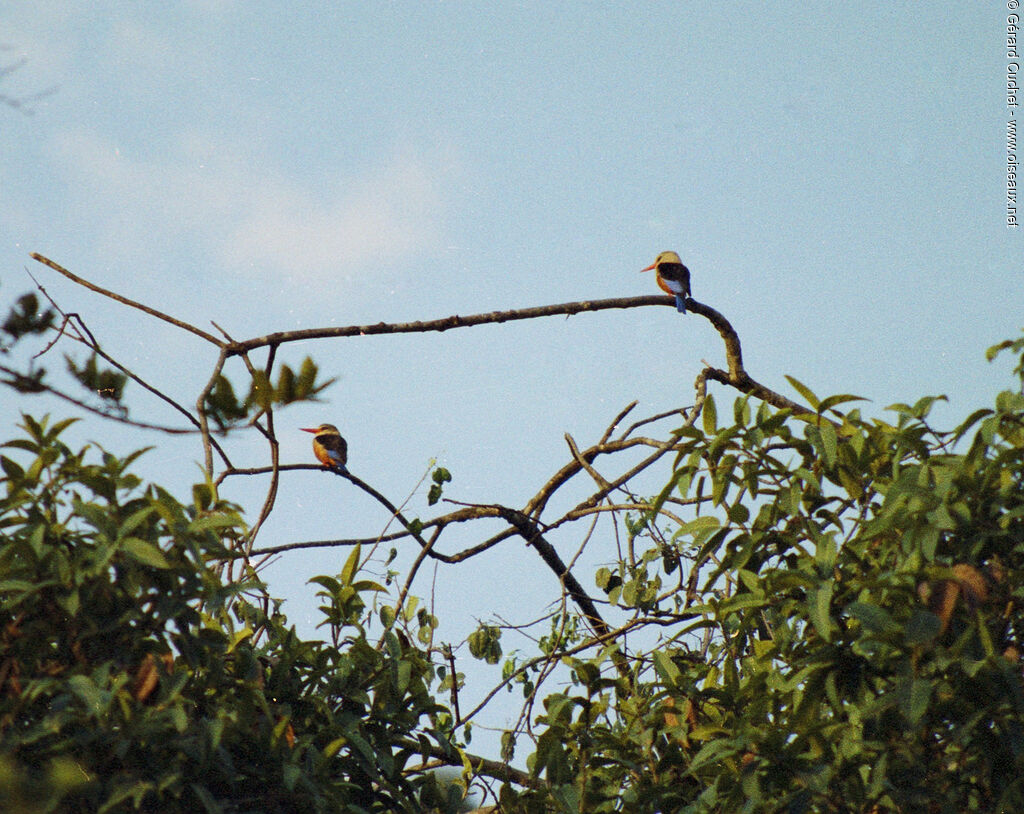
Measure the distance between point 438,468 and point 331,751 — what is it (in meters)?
1.70

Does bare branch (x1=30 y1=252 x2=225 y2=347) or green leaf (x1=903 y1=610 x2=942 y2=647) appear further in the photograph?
bare branch (x1=30 y1=252 x2=225 y2=347)

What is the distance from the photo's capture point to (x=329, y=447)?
6008 mm

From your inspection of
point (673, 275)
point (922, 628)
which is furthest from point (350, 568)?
point (673, 275)

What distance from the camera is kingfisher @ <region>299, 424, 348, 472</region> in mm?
5961

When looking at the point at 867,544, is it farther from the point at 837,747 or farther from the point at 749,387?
the point at 749,387

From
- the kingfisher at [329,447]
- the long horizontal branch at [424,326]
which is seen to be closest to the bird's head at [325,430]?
the kingfisher at [329,447]

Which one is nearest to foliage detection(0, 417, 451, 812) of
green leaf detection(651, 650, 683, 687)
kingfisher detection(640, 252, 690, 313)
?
green leaf detection(651, 650, 683, 687)

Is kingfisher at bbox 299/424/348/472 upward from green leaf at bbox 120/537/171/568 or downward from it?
upward

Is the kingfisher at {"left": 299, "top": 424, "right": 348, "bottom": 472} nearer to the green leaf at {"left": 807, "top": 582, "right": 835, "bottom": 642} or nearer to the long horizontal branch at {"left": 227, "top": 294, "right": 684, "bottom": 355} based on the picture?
the long horizontal branch at {"left": 227, "top": 294, "right": 684, "bottom": 355}

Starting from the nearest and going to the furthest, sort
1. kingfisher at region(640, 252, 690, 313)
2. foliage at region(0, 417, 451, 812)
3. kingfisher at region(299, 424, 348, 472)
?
foliage at region(0, 417, 451, 812) < kingfisher at region(640, 252, 690, 313) < kingfisher at region(299, 424, 348, 472)

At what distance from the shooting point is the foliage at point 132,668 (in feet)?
4.40

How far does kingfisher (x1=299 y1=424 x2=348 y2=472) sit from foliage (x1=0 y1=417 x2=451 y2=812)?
4258mm

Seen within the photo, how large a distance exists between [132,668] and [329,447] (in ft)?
15.1

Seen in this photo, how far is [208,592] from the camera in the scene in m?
1.52
